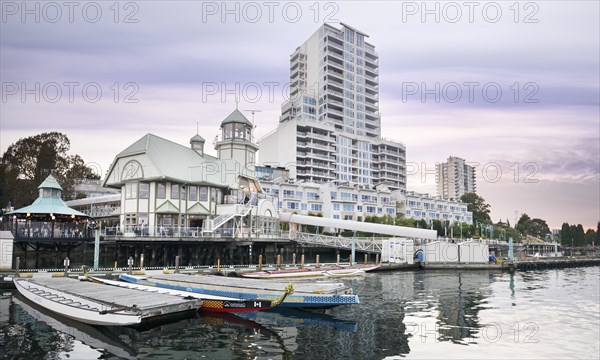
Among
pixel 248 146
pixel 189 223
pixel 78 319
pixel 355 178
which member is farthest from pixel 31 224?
pixel 355 178

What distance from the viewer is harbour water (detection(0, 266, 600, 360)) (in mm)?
18281

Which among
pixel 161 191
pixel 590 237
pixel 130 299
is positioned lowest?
pixel 130 299

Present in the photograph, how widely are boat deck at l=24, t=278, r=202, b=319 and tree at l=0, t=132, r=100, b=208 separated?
47655 millimetres

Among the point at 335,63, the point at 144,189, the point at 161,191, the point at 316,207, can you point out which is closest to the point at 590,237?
the point at 335,63

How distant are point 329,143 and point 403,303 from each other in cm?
10687

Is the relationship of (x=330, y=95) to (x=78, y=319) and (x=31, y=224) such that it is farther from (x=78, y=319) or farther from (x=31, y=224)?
(x=78, y=319)

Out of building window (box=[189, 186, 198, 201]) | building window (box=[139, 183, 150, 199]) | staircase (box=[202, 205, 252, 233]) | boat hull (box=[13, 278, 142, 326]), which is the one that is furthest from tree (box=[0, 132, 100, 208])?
boat hull (box=[13, 278, 142, 326])

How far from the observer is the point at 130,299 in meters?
23.1

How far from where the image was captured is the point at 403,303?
30250 millimetres

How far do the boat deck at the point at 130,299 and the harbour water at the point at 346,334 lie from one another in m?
0.96

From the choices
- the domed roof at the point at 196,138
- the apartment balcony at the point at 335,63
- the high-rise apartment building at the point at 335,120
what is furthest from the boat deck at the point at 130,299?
the apartment balcony at the point at 335,63

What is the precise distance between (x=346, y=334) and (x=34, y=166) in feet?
222

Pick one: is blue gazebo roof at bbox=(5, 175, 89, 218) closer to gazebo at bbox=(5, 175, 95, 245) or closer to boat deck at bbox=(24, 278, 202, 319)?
gazebo at bbox=(5, 175, 95, 245)

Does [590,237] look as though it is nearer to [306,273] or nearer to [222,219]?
[222,219]
